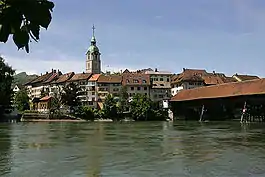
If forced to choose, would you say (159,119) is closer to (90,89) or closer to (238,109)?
(238,109)

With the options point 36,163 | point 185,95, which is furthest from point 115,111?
point 36,163

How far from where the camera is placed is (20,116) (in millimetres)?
81062

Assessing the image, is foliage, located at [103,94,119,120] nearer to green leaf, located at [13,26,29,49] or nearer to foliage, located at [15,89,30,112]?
foliage, located at [15,89,30,112]

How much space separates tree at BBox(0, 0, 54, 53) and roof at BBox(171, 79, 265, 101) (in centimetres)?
6095

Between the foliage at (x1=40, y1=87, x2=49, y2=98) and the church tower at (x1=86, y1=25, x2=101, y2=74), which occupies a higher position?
the church tower at (x1=86, y1=25, x2=101, y2=74)

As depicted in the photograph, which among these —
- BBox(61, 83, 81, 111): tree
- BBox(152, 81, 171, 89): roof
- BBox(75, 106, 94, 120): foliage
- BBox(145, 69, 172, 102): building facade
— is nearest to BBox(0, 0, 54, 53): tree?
BBox(75, 106, 94, 120): foliage

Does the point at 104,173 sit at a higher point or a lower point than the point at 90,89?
lower

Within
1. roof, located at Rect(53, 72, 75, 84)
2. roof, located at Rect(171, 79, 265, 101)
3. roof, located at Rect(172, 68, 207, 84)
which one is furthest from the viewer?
roof, located at Rect(53, 72, 75, 84)

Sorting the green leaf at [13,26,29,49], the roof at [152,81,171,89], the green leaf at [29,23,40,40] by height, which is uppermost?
the roof at [152,81,171,89]

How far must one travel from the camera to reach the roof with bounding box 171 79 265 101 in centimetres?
6291

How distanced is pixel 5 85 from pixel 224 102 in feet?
116

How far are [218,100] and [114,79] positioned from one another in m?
38.1

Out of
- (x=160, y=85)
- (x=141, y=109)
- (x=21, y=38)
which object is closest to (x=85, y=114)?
(x=141, y=109)

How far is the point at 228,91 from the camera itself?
68.2 m
